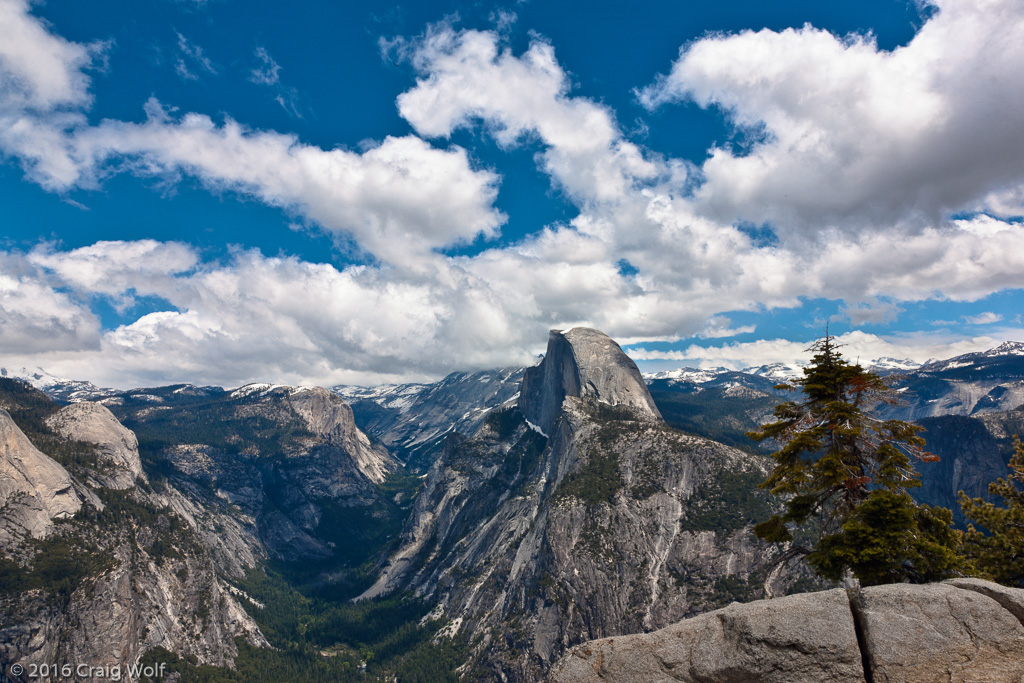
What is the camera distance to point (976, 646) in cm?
1438

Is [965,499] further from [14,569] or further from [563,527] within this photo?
[14,569]

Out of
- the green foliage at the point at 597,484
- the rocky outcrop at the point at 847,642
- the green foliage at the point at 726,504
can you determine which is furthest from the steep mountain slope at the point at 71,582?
the rocky outcrop at the point at 847,642

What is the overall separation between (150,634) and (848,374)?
240 metres

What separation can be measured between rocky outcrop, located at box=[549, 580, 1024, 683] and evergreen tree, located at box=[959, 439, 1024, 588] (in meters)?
20.6

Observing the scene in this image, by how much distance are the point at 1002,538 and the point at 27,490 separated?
245 metres

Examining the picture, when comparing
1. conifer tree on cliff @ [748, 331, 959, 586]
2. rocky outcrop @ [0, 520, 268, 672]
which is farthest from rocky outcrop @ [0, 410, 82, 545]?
conifer tree on cliff @ [748, 331, 959, 586]

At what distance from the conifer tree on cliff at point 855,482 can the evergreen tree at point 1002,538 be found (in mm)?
9189

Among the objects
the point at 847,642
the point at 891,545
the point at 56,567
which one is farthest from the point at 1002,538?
the point at 56,567

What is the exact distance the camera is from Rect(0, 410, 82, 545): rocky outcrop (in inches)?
6185

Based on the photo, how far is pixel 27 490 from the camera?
164125 mm

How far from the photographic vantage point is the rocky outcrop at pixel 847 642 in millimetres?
14312

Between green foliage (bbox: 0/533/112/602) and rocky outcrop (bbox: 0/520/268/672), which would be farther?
green foliage (bbox: 0/533/112/602)

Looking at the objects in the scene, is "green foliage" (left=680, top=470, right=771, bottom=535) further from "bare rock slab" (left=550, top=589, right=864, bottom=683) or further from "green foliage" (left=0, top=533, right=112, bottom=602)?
"green foliage" (left=0, top=533, right=112, bottom=602)

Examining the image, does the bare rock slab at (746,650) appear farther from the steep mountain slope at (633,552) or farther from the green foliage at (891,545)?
the steep mountain slope at (633,552)
